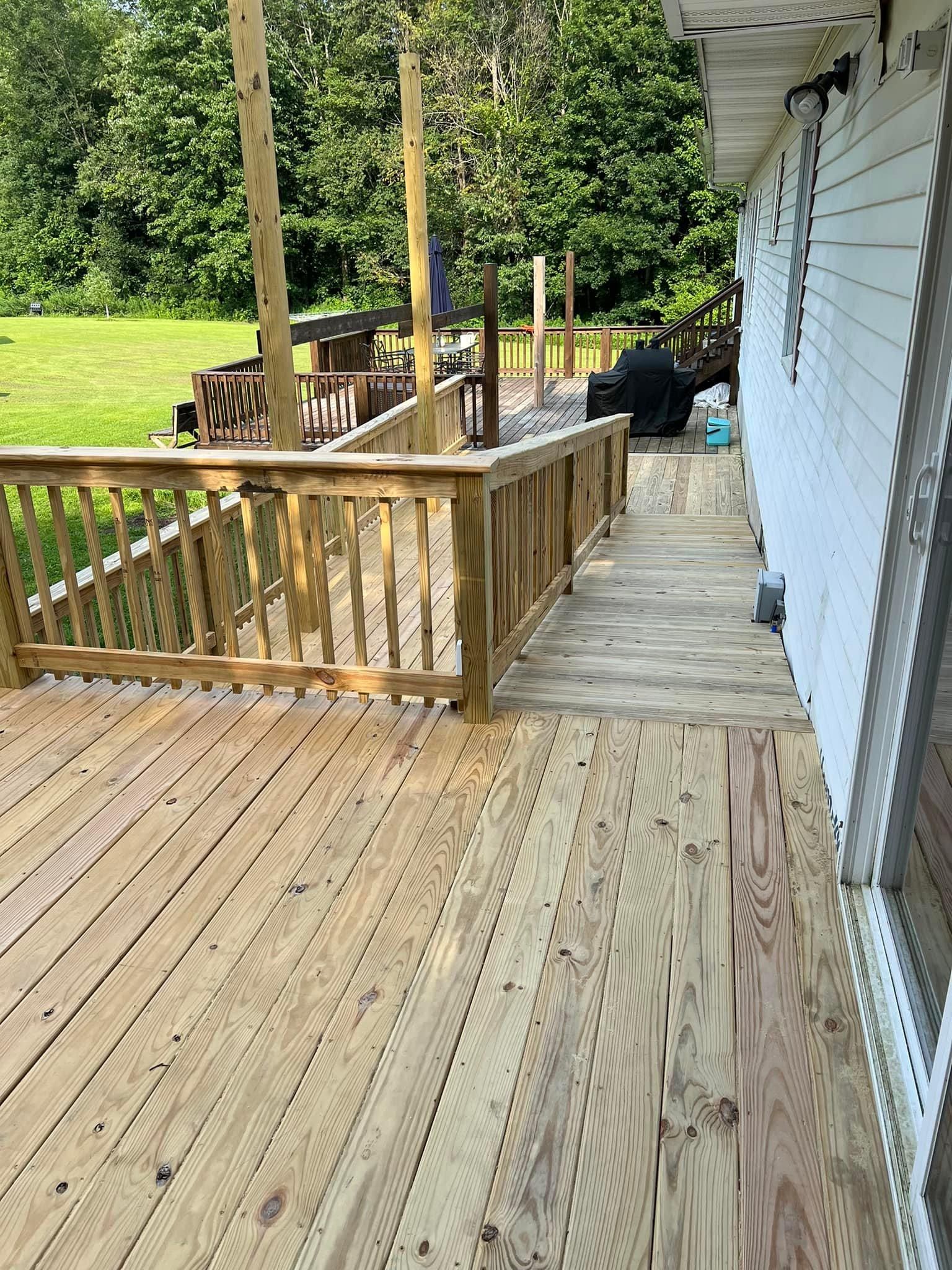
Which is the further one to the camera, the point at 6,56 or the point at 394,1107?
Answer: the point at 6,56

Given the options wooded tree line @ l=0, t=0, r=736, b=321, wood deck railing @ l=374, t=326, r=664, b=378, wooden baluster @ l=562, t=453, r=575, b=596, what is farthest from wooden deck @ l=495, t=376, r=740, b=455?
wooded tree line @ l=0, t=0, r=736, b=321

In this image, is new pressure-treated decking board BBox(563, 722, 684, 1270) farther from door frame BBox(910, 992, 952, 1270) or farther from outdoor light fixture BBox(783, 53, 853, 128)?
outdoor light fixture BBox(783, 53, 853, 128)

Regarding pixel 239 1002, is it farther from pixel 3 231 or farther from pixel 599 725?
pixel 3 231

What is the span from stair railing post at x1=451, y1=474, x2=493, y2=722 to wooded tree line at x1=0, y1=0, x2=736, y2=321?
24.6 meters

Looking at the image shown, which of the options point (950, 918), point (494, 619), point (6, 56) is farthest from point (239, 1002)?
point (6, 56)

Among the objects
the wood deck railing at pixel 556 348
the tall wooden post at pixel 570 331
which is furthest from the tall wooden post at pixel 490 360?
the wood deck railing at pixel 556 348

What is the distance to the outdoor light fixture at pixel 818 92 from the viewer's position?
3.55 m

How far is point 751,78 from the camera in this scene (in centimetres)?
562

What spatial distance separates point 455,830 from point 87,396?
1794 centimetres

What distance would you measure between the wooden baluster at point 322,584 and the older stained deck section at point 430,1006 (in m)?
0.38

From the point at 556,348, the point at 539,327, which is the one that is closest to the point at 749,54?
the point at 539,327

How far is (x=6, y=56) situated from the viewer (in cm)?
3312

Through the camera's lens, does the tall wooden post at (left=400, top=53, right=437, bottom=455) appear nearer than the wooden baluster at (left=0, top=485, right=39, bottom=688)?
No

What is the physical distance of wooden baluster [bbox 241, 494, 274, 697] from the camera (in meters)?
3.29
